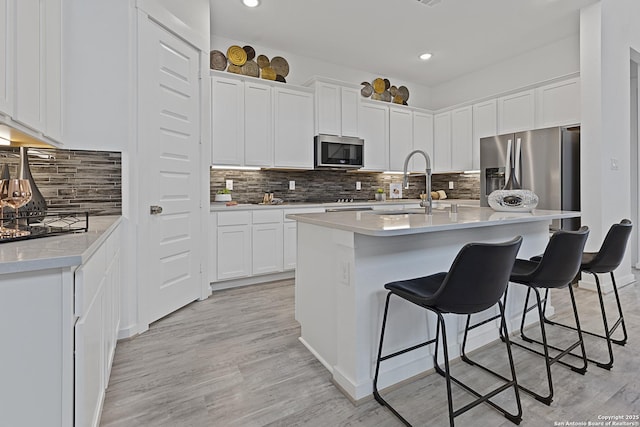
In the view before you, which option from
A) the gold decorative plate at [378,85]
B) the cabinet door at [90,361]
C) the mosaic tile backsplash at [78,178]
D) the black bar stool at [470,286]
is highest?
the gold decorative plate at [378,85]

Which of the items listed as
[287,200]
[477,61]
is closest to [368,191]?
[287,200]

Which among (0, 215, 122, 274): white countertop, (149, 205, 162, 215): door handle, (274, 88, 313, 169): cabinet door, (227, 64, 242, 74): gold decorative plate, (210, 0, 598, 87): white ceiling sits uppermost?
(210, 0, 598, 87): white ceiling

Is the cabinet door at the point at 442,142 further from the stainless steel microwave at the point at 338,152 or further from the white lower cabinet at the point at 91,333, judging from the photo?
the white lower cabinet at the point at 91,333

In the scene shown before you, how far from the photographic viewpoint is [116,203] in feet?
7.97

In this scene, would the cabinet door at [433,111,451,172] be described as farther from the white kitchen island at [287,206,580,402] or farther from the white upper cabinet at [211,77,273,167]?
the white kitchen island at [287,206,580,402]

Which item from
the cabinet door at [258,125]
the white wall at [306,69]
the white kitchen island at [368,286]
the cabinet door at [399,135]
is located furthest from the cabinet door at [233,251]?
the cabinet door at [399,135]

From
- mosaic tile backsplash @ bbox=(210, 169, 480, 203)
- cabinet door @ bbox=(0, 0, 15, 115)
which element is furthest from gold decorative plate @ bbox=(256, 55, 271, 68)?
cabinet door @ bbox=(0, 0, 15, 115)

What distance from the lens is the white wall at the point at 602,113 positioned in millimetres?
3406

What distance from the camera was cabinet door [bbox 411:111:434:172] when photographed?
18.3 ft

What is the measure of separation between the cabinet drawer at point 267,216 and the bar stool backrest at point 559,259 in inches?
107

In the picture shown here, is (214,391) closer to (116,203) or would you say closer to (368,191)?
(116,203)

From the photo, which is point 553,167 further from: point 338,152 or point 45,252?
point 45,252

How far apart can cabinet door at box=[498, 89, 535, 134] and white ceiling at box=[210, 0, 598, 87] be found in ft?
2.36

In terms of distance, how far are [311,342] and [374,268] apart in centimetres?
80
